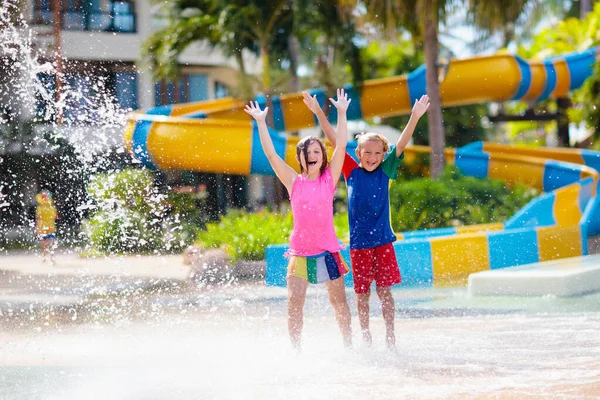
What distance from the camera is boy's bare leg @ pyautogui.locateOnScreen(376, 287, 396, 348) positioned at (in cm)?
566

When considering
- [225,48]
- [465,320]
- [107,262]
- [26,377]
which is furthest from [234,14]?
[26,377]

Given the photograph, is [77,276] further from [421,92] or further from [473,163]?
[421,92]

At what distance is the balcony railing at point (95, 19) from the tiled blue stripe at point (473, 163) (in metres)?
14.5

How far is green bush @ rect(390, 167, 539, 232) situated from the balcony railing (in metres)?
16.6

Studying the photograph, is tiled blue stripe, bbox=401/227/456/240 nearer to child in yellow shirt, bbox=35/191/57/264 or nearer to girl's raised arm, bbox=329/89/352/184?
girl's raised arm, bbox=329/89/352/184

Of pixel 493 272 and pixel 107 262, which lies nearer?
pixel 493 272

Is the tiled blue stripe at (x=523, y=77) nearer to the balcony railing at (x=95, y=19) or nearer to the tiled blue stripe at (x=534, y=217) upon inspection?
the tiled blue stripe at (x=534, y=217)

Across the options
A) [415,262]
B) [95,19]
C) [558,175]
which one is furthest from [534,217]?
[95,19]

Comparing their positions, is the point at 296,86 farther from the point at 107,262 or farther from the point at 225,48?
the point at 107,262

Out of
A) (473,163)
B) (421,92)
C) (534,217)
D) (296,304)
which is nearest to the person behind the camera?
(296,304)

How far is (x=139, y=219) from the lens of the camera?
15.9 meters

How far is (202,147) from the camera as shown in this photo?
16078mm

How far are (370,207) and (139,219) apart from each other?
10683 mm

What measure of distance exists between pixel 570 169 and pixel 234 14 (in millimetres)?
7931
